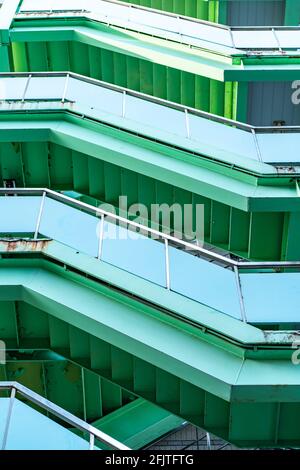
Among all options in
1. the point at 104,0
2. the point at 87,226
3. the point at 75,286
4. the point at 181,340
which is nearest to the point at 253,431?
the point at 181,340

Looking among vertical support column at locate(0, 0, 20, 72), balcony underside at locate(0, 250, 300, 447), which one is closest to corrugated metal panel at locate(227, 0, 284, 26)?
vertical support column at locate(0, 0, 20, 72)

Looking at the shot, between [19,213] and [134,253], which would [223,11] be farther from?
[134,253]

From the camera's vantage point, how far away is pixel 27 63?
1308cm

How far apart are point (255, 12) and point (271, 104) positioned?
4.00 metres

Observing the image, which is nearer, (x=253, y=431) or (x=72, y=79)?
(x=253, y=431)

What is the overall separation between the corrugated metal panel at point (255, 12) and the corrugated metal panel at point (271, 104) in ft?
12.5

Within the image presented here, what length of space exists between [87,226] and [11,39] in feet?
22.7

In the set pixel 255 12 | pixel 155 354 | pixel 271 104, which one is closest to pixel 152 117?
pixel 271 104

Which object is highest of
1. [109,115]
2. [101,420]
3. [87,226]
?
[109,115]

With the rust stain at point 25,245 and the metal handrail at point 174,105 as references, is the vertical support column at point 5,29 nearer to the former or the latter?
the metal handrail at point 174,105

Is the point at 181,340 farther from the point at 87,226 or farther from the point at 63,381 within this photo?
the point at 63,381

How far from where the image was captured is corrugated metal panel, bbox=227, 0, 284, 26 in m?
15.2

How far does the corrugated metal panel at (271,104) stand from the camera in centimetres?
1269

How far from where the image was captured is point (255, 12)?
15359 millimetres
